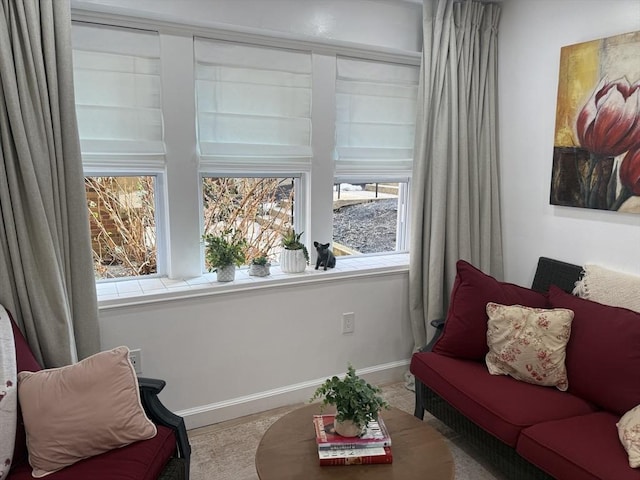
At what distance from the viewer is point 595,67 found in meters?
2.43

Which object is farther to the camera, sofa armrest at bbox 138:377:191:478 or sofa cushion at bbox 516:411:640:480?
sofa armrest at bbox 138:377:191:478

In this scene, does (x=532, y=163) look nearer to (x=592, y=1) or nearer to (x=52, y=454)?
(x=592, y=1)

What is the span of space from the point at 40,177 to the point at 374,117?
193 cm

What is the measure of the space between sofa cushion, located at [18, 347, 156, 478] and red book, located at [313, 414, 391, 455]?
0.63m

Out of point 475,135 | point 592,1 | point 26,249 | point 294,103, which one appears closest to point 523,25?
point 592,1

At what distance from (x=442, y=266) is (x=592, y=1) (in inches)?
64.5

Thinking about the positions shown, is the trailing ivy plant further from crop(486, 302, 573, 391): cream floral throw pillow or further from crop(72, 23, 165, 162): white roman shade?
crop(72, 23, 165, 162): white roman shade

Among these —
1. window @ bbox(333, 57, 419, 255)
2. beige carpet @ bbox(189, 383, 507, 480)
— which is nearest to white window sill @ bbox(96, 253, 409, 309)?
window @ bbox(333, 57, 419, 255)

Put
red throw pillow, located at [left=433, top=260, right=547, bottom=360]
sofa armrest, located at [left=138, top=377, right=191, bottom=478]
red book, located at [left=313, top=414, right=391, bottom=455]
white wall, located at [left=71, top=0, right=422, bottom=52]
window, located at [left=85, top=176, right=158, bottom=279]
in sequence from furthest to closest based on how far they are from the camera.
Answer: window, located at [left=85, top=176, right=158, bottom=279], red throw pillow, located at [left=433, top=260, right=547, bottom=360], white wall, located at [left=71, top=0, right=422, bottom=52], sofa armrest, located at [left=138, top=377, right=191, bottom=478], red book, located at [left=313, top=414, right=391, bottom=455]

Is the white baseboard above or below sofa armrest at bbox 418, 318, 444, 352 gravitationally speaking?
below

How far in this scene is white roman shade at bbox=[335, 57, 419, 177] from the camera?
2939 millimetres

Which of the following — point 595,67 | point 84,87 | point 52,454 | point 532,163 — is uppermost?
point 595,67

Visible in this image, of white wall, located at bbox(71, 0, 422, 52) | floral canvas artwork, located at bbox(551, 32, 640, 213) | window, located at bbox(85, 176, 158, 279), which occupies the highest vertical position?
white wall, located at bbox(71, 0, 422, 52)

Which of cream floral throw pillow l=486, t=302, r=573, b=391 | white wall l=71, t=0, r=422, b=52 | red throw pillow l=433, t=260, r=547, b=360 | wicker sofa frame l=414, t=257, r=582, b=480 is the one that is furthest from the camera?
red throw pillow l=433, t=260, r=547, b=360
